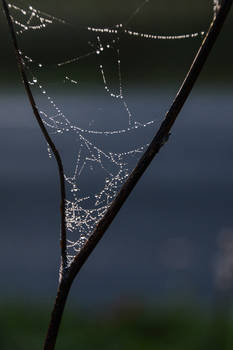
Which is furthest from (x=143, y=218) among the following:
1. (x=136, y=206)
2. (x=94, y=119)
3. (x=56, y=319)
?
(x=56, y=319)

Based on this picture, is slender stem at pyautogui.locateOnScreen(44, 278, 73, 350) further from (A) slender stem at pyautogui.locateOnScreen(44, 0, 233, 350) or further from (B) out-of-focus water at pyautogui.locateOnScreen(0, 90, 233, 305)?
(B) out-of-focus water at pyautogui.locateOnScreen(0, 90, 233, 305)

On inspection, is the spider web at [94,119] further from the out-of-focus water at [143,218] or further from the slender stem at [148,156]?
the slender stem at [148,156]

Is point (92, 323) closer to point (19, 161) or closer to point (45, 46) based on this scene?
point (19, 161)

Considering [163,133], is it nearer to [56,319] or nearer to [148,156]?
[148,156]

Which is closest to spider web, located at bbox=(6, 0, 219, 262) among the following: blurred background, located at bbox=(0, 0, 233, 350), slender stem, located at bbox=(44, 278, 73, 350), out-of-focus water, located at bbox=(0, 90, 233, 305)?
blurred background, located at bbox=(0, 0, 233, 350)

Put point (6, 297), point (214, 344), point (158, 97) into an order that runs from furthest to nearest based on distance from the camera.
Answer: point (158, 97), point (6, 297), point (214, 344)

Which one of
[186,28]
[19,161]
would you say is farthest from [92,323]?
[186,28]
